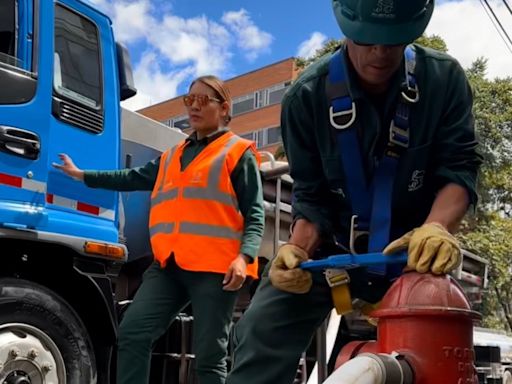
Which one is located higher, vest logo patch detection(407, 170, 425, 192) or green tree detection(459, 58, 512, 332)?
green tree detection(459, 58, 512, 332)

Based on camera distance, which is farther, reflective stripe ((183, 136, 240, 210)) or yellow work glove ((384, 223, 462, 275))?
reflective stripe ((183, 136, 240, 210))

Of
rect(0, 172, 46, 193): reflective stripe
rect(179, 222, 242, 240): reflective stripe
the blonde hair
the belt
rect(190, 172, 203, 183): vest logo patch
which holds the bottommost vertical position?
the belt

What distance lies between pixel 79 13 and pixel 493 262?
14.4 m

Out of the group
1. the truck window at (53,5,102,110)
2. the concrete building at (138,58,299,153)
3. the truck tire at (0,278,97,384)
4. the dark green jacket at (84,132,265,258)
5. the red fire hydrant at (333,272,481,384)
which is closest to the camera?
the red fire hydrant at (333,272,481,384)

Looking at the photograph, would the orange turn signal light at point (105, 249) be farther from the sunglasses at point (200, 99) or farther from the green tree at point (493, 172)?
the green tree at point (493, 172)

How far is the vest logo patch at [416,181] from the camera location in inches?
81.1

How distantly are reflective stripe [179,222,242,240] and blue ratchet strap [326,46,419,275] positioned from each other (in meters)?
1.38

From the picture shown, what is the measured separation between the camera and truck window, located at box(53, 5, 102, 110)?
3.48m

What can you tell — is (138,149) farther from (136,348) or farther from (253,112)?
(253,112)

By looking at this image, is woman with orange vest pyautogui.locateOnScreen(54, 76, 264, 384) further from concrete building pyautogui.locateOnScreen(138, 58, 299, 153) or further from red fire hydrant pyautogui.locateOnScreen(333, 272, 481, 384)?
concrete building pyautogui.locateOnScreen(138, 58, 299, 153)

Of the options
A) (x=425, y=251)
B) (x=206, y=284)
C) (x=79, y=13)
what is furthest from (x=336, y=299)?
(x=79, y=13)

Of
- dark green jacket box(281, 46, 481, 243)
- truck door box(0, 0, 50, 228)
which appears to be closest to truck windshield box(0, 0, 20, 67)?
truck door box(0, 0, 50, 228)

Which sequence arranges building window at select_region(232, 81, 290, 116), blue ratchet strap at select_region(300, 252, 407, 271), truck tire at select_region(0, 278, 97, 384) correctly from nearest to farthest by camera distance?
1. blue ratchet strap at select_region(300, 252, 407, 271)
2. truck tire at select_region(0, 278, 97, 384)
3. building window at select_region(232, 81, 290, 116)

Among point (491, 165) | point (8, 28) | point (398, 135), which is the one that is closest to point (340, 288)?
point (398, 135)
